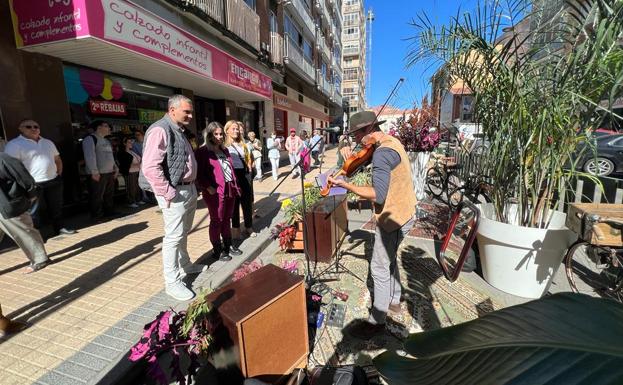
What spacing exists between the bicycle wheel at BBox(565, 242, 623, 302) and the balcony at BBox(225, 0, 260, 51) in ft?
33.8

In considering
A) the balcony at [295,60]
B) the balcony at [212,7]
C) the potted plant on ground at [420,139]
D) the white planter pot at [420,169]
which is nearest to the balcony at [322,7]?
the balcony at [295,60]

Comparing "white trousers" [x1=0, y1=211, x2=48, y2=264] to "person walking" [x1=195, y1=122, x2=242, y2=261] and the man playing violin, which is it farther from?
the man playing violin

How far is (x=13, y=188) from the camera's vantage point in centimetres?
315

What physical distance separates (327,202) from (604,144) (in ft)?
37.1

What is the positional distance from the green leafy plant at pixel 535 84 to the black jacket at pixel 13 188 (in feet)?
15.7

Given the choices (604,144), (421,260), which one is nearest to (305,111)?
(604,144)

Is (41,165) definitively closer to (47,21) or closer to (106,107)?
(47,21)

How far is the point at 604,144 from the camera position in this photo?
32.3ft

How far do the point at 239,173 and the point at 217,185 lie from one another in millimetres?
1027

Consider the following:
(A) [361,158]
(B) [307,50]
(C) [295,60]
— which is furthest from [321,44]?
(A) [361,158]

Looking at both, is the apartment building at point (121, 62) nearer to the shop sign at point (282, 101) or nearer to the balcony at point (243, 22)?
the balcony at point (243, 22)

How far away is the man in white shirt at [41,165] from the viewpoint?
13.4 feet

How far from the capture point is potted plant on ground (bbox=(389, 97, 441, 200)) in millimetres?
6887

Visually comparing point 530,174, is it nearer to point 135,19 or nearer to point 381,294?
point 381,294
